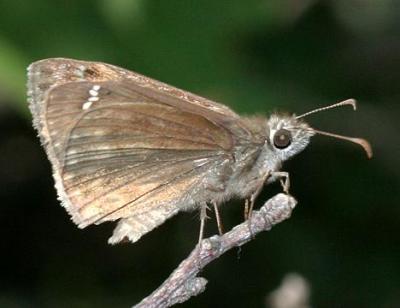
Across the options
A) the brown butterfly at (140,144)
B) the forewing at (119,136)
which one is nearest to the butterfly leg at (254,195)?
the brown butterfly at (140,144)

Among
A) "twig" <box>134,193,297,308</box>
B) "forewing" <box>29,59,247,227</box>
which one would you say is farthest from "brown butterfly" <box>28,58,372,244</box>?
"twig" <box>134,193,297,308</box>

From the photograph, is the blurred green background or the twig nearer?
the twig

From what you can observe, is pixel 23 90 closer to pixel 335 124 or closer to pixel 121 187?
pixel 121 187

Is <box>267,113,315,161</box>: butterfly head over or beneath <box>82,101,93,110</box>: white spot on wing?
beneath

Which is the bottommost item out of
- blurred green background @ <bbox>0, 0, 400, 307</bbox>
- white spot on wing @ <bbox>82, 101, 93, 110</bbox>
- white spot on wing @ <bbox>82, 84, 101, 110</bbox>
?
blurred green background @ <bbox>0, 0, 400, 307</bbox>

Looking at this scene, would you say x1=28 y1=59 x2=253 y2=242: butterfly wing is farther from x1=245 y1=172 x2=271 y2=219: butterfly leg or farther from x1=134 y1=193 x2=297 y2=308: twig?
x1=134 y1=193 x2=297 y2=308: twig

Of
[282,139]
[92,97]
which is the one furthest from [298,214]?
[92,97]

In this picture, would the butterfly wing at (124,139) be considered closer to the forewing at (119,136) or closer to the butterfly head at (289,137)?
the forewing at (119,136)
